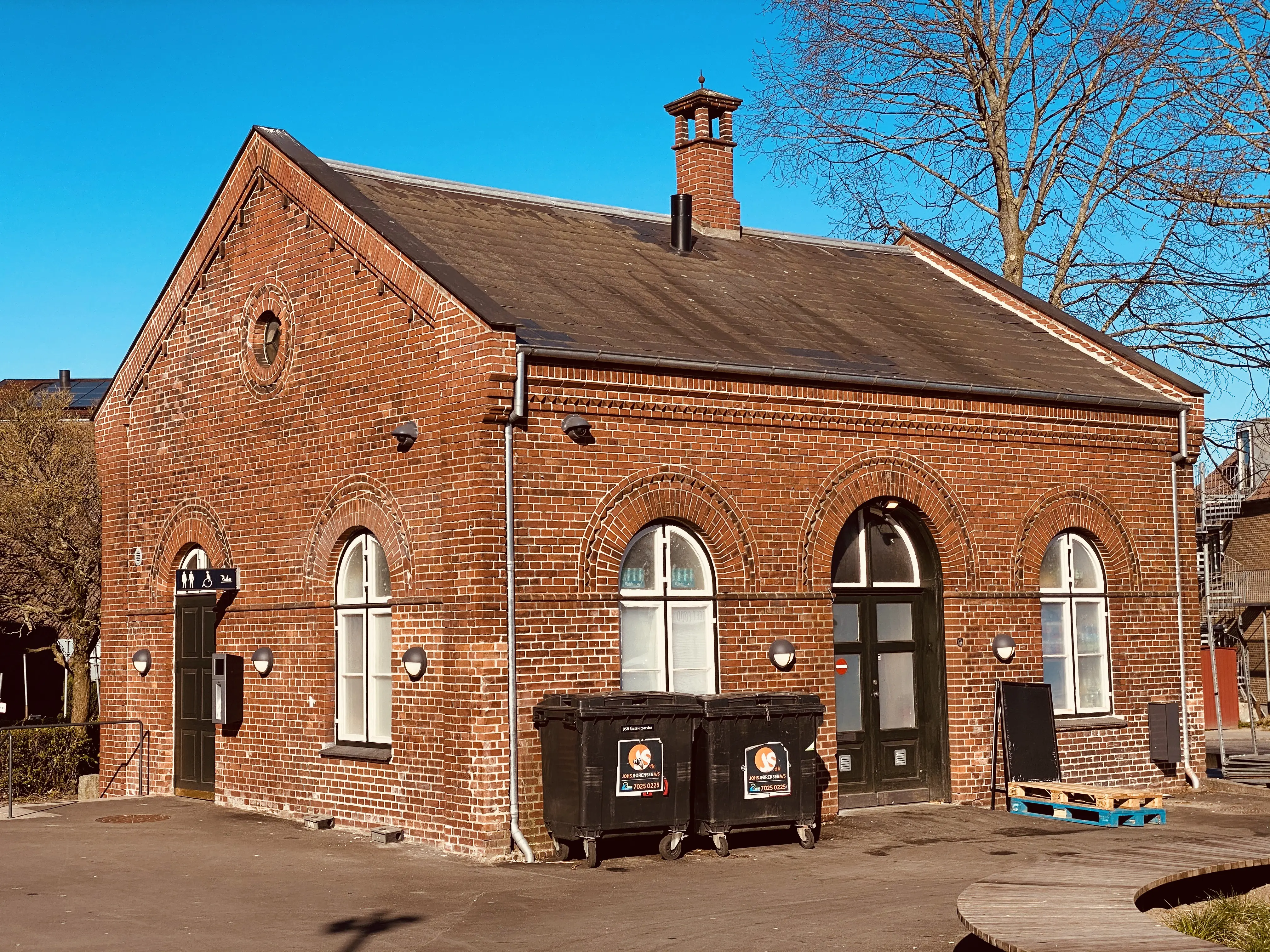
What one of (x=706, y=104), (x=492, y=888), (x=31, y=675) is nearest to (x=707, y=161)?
(x=706, y=104)

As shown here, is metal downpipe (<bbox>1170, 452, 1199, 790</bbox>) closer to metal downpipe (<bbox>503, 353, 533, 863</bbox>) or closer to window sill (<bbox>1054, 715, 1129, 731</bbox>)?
window sill (<bbox>1054, 715, 1129, 731</bbox>)

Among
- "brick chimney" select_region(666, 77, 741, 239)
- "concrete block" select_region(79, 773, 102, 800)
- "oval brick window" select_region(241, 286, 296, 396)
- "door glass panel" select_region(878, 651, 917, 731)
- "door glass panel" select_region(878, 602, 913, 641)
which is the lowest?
"concrete block" select_region(79, 773, 102, 800)

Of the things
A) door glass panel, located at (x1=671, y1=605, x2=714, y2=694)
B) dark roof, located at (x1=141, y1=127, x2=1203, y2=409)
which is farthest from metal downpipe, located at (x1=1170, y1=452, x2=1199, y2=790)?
door glass panel, located at (x1=671, y1=605, x2=714, y2=694)

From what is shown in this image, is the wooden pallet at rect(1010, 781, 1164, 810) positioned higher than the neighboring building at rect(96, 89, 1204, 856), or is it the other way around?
the neighboring building at rect(96, 89, 1204, 856)

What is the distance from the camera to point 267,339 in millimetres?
16281

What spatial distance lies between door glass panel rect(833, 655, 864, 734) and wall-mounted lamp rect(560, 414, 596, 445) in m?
3.84

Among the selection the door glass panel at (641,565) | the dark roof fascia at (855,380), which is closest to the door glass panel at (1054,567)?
the dark roof fascia at (855,380)

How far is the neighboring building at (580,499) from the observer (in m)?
13.3

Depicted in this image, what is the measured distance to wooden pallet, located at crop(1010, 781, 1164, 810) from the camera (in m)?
14.3

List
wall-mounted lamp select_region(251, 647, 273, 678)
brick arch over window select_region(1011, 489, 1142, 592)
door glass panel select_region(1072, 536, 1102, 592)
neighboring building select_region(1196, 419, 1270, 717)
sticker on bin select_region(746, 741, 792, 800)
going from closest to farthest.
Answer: sticker on bin select_region(746, 741, 792, 800) → wall-mounted lamp select_region(251, 647, 273, 678) → brick arch over window select_region(1011, 489, 1142, 592) → door glass panel select_region(1072, 536, 1102, 592) → neighboring building select_region(1196, 419, 1270, 717)

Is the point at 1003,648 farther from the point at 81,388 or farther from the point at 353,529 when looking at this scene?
the point at 81,388

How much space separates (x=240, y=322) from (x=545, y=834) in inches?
277

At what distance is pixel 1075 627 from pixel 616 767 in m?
6.84

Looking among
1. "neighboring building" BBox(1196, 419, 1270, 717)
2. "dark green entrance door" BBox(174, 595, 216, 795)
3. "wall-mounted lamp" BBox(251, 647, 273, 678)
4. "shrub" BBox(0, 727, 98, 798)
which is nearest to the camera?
"wall-mounted lamp" BBox(251, 647, 273, 678)
